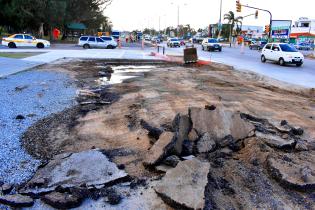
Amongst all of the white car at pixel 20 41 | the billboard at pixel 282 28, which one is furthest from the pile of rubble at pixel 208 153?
the billboard at pixel 282 28

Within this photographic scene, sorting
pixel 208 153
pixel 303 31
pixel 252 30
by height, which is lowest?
pixel 208 153

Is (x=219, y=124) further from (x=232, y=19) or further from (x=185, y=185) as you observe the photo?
(x=232, y=19)

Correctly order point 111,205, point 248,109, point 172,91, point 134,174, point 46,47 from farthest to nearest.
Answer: point 46,47 < point 172,91 < point 248,109 < point 134,174 < point 111,205

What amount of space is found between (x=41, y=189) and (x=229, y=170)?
2.78 meters

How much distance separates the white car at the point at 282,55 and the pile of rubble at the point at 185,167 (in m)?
21.3

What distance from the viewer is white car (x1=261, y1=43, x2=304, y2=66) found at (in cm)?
2691

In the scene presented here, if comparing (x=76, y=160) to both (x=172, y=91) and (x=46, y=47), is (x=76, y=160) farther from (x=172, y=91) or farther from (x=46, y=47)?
(x=46, y=47)

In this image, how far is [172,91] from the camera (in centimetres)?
1305

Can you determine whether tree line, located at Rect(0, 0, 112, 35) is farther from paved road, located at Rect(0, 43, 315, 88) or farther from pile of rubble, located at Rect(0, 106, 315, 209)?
pile of rubble, located at Rect(0, 106, 315, 209)

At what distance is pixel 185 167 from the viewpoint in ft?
16.6

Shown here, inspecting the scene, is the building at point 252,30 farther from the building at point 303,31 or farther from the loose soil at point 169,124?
the loose soil at point 169,124

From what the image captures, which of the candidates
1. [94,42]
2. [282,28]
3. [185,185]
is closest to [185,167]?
[185,185]

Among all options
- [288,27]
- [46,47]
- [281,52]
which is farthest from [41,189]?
[288,27]

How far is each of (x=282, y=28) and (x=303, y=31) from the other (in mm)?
9417
